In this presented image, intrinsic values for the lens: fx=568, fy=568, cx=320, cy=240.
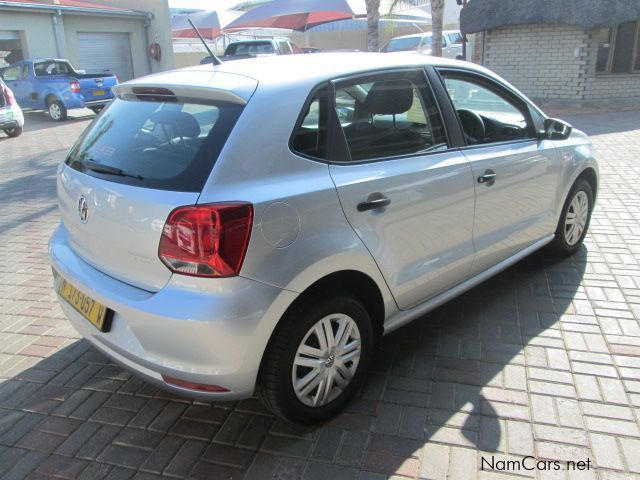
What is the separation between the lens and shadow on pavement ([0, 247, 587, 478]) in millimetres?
2549

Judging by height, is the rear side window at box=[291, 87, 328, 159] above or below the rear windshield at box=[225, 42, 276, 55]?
below

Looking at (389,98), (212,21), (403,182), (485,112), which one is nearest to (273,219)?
(403,182)

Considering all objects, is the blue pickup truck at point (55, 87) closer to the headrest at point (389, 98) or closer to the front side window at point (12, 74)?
the front side window at point (12, 74)

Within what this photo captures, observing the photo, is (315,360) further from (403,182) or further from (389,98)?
(389,98)

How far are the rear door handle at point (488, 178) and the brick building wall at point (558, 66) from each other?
12529 millimetres

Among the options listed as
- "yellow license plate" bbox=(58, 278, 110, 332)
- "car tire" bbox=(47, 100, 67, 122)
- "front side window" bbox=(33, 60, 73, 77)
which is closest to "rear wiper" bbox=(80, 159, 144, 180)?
"yellow license plate" bbox=(58, 278, 110, 332)

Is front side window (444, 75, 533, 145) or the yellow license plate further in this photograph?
front side window (444, 75, 533, 145)

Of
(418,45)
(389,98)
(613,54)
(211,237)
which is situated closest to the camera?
(211,237)

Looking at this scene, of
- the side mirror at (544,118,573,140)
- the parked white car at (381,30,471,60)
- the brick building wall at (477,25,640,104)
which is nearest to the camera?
the side mirror at (544,118,573,140)

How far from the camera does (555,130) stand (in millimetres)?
4059

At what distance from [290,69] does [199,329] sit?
1330 millimetres

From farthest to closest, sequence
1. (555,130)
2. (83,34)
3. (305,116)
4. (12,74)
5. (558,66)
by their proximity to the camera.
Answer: (83,34)
(12,74)
(558,66)
(555,130)
(305,116)

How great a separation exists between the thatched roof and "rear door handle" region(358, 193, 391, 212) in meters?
12.9

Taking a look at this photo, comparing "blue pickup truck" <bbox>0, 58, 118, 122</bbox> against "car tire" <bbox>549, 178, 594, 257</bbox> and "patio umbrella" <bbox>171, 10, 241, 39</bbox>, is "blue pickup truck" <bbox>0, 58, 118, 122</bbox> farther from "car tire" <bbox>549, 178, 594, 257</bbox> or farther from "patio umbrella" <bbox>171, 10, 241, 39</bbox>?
"car tire" <bbox>549, 178, 594, 257</bbox>
